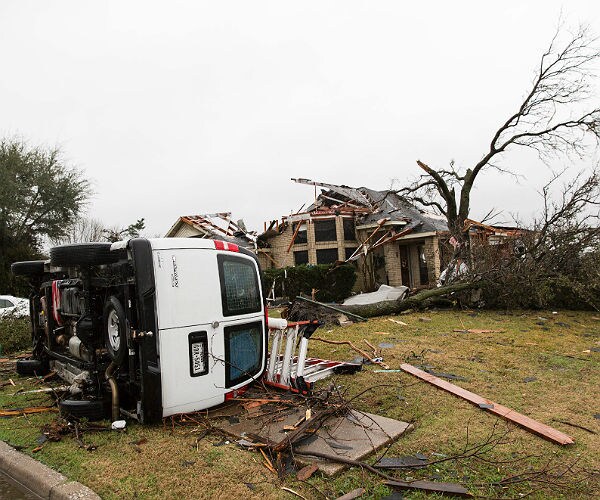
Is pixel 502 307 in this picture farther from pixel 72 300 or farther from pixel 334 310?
pixel 72 300

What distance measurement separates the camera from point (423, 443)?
395cm

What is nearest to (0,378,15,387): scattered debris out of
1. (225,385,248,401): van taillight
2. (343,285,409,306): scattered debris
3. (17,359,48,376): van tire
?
(17,359,48,376): van tire

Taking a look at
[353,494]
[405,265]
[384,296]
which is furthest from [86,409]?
[405,265]

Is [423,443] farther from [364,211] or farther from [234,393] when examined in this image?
[364,211]

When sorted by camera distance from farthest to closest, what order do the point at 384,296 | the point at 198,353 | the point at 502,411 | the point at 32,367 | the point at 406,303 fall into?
the point at 384,296 → the point at 406,303 → the point at 32,367 → the point at 502,411 → the point at 198,353

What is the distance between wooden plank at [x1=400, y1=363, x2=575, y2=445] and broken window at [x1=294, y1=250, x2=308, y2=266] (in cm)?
1646

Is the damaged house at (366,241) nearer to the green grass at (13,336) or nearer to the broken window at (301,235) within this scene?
the broken window at (301,235)

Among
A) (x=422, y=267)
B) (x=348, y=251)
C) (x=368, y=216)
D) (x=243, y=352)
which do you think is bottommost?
(x=243, y=352)

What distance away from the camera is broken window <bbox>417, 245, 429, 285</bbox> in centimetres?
2161

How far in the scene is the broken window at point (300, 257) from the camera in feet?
74.5

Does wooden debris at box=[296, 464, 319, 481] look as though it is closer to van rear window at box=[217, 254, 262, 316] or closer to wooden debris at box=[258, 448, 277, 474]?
Result: wooden debris at box=[258, 448, 277, 474]

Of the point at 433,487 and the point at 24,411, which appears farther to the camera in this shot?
the point at 24,411

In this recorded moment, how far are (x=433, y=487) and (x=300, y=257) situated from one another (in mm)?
19776

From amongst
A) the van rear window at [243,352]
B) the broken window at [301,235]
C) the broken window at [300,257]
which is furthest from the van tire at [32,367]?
the broken window at [301,235]
